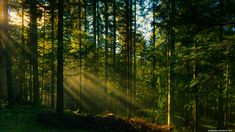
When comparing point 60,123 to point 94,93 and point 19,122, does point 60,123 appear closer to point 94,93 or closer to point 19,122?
point 19,122

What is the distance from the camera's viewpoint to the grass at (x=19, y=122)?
14227 mm

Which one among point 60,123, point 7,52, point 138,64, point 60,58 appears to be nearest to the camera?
point 60,123

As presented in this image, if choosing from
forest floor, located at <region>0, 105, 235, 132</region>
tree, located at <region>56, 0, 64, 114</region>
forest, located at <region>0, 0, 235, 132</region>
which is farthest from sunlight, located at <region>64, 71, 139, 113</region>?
tree, located at <region>56, 0, 64, 114</region>

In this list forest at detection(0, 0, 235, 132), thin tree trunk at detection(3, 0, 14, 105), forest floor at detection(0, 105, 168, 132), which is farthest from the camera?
thin tree trunk at detection(3, 0, 14, 105)

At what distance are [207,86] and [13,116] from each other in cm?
1169

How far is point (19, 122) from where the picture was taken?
15320 millimetres

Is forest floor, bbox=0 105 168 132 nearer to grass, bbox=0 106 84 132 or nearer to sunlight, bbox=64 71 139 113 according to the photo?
grass, bbox=0 106 84 132

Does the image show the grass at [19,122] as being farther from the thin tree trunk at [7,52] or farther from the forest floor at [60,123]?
the thin tree trunk at [7,52]

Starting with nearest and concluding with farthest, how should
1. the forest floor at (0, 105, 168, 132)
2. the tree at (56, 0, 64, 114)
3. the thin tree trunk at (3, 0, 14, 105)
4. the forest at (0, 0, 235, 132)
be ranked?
1. the forest at (0, 0, 235, 132)
2. the forest floor at (0, 105, 168, 132)
3. the tree at (56, 0, 64, 114)
4. the thin tree trunk at (3, 0, 14, 105)

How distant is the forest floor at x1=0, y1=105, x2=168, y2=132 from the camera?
48.3 feet

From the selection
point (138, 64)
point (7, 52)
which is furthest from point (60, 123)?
point (138, 64)

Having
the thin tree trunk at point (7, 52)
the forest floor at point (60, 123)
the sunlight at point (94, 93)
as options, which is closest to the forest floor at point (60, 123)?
the forest floor at point (60, 123)

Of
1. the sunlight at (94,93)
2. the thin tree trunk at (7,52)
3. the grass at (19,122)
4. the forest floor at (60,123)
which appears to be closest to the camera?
the grass at (19,122)

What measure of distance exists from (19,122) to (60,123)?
2.19m
